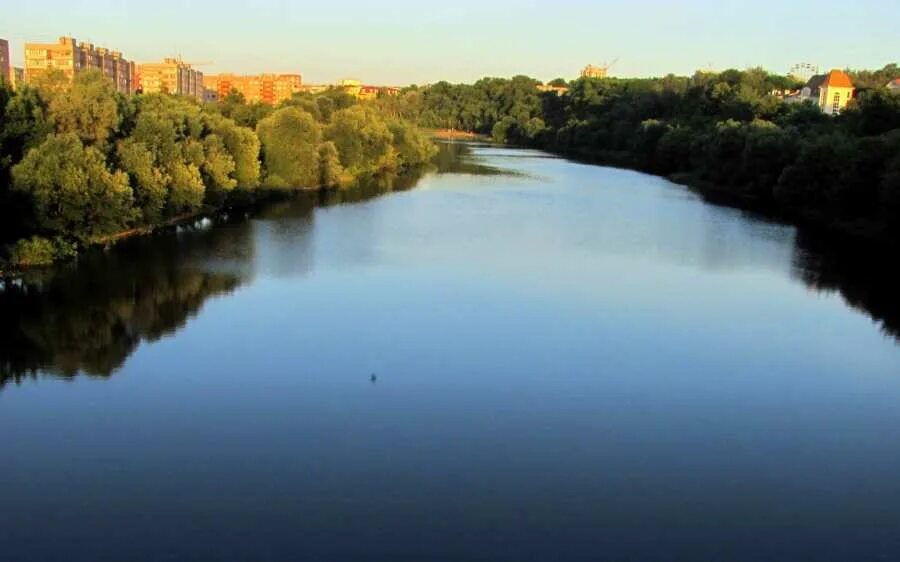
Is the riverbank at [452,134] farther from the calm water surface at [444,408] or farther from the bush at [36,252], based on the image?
the bush at [36,252]

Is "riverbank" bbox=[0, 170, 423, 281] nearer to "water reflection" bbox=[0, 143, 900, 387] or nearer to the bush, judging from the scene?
the bush

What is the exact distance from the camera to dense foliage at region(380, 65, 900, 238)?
23.1 meters

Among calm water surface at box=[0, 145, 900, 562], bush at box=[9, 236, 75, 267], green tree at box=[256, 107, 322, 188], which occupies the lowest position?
calm water surface at box=[0, 145, 900, 562]

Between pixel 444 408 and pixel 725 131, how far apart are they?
26.9 metres

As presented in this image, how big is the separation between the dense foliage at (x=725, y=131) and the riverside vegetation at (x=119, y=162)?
1514 centimetres

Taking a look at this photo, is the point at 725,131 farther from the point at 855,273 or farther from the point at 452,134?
the point at 452,134

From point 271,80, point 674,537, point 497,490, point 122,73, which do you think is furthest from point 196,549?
point 271,80

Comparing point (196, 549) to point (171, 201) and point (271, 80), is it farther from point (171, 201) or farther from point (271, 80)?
point (271, 80)

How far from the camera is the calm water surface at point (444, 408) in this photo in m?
6.91

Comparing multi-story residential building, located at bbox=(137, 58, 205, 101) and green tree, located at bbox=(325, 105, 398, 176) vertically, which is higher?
multi-story residential building, located at bbox=(137, 58, 205, 101)

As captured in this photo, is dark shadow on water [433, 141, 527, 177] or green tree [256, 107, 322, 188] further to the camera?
dark shadow on water [433, 141, 527, 177]

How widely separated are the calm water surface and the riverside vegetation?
44.3 inches

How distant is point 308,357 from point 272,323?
1.67m

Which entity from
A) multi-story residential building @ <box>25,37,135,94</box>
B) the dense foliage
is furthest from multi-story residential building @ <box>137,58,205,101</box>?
the dense foliage
